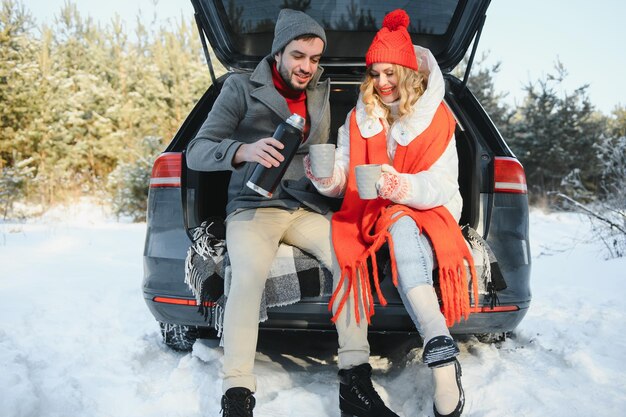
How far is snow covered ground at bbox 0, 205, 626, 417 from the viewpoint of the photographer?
2.00 metres

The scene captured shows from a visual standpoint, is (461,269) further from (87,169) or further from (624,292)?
(87,169)

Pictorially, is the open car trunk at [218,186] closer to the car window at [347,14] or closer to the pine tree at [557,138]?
the car window at [347,14]

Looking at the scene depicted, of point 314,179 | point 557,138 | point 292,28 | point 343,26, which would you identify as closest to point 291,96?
point 292,28

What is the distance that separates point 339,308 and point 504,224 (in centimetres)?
82

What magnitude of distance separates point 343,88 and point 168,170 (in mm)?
1213

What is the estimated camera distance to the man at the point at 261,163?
196cm

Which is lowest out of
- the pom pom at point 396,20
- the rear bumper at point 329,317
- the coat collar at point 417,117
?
the rear bumper at point 329,317

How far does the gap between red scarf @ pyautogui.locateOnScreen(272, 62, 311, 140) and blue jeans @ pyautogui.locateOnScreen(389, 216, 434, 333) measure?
72cm

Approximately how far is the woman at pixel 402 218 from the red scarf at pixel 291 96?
0.21 m

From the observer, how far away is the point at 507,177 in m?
2.29

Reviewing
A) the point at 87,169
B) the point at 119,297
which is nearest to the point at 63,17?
the point at 87,169

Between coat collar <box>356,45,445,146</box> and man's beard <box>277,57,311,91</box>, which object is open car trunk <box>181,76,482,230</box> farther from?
man's beard <box>277,57,311,91</box>

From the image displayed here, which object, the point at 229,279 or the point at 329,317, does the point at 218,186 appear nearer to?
the point at 229,279

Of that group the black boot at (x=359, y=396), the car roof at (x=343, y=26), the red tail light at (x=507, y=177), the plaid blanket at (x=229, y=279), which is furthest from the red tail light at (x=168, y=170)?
the red tail light at (x=507, y=177)
